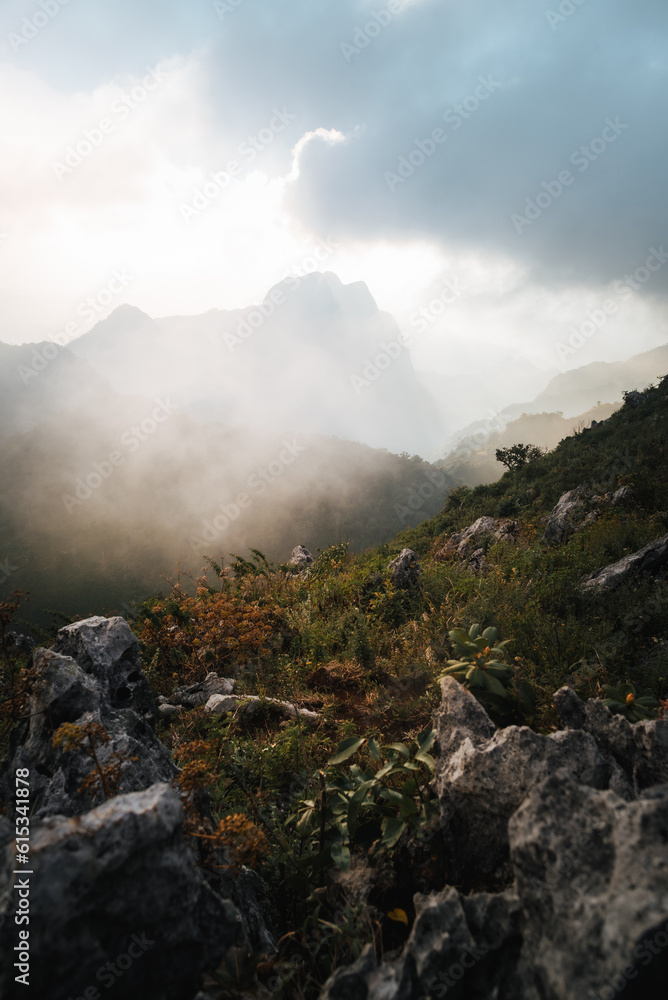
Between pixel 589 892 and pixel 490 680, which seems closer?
pixel 589 892

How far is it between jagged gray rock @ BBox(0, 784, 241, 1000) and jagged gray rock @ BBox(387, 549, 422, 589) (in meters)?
7.91

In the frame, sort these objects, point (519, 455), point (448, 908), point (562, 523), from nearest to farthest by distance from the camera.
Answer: point (448, 908) → point (562, 523) → point (519, 455)

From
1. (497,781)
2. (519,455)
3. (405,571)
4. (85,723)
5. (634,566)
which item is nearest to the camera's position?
(497,781)

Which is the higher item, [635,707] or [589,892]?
[589,892]

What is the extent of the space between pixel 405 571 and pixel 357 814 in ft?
23.8

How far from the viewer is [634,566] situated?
6738 mm

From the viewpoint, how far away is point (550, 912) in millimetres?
1613

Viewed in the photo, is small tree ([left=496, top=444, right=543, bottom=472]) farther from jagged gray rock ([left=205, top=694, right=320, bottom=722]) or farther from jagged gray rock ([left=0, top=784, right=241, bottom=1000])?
jagged gray rock ([left=0, top=784, right=241, bottom=1000])

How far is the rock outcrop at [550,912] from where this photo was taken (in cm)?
134

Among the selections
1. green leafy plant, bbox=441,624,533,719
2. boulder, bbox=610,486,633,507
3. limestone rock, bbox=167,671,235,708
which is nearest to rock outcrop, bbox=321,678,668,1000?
green leafy plant, bbox=441,624,533,719

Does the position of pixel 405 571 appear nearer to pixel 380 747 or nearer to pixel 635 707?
pixel 380 747

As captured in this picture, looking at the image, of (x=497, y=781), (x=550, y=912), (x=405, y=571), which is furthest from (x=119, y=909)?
(x=405, y=571)

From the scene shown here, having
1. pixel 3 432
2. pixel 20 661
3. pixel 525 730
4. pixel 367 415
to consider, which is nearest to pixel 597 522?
pixel 525 730

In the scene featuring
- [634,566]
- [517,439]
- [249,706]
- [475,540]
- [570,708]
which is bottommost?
[634,566]
